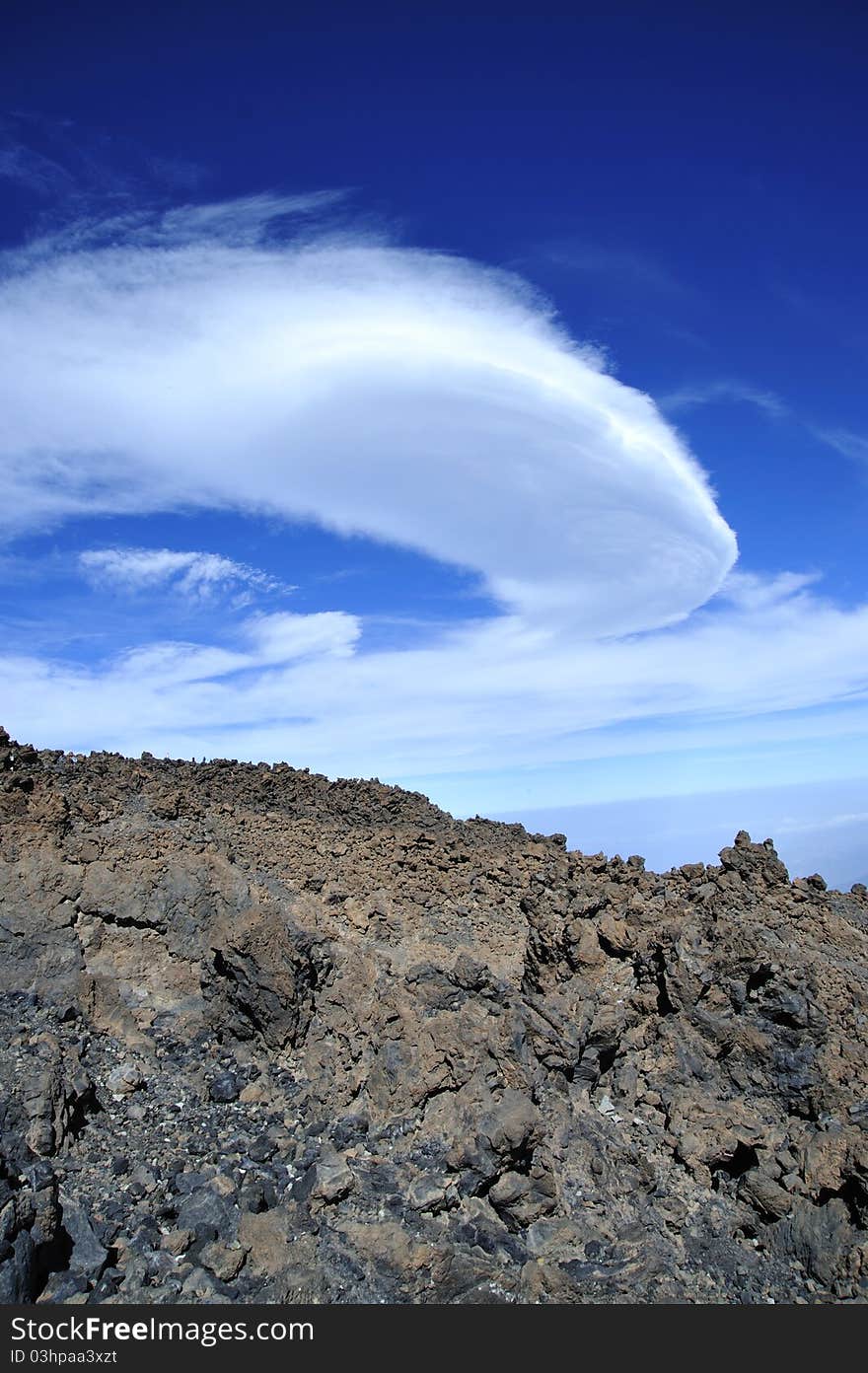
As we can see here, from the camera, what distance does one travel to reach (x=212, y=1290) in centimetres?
952

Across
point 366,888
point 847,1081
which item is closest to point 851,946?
point 847,1081

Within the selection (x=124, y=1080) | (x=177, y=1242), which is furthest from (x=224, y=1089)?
(x=177, y=1242)

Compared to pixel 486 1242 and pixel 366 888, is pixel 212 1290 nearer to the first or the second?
pixel 486 1242

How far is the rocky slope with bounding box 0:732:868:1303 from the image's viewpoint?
10438mm

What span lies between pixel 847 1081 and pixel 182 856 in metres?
12.9

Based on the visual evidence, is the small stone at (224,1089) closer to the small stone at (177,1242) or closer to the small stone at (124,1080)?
the small stone at (124,1080)

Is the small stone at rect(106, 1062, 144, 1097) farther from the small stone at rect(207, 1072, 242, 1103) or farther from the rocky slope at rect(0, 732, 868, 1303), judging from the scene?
the small stone at rect(207, 1072, 242, 1103)

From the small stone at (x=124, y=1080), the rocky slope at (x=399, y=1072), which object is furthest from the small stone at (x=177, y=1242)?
the small stone at (x=124, y=1080)

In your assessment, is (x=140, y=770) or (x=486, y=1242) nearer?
(x=486, y=1242)

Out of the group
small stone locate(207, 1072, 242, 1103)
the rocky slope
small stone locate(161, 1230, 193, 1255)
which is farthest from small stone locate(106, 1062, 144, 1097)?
small stone locate(161, 1230, 193, 1255)

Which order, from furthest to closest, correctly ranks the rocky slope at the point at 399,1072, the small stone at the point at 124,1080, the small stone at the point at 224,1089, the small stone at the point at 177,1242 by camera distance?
the small stone at the point at 224,1089, the small stone at the point at 124,1080, the rocky slope at the point at 399,1072, the small stone at the point at 177,1242

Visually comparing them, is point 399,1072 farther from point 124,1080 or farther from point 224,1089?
point 124,1080

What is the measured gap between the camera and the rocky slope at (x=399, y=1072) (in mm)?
10438

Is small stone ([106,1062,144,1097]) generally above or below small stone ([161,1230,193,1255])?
above
